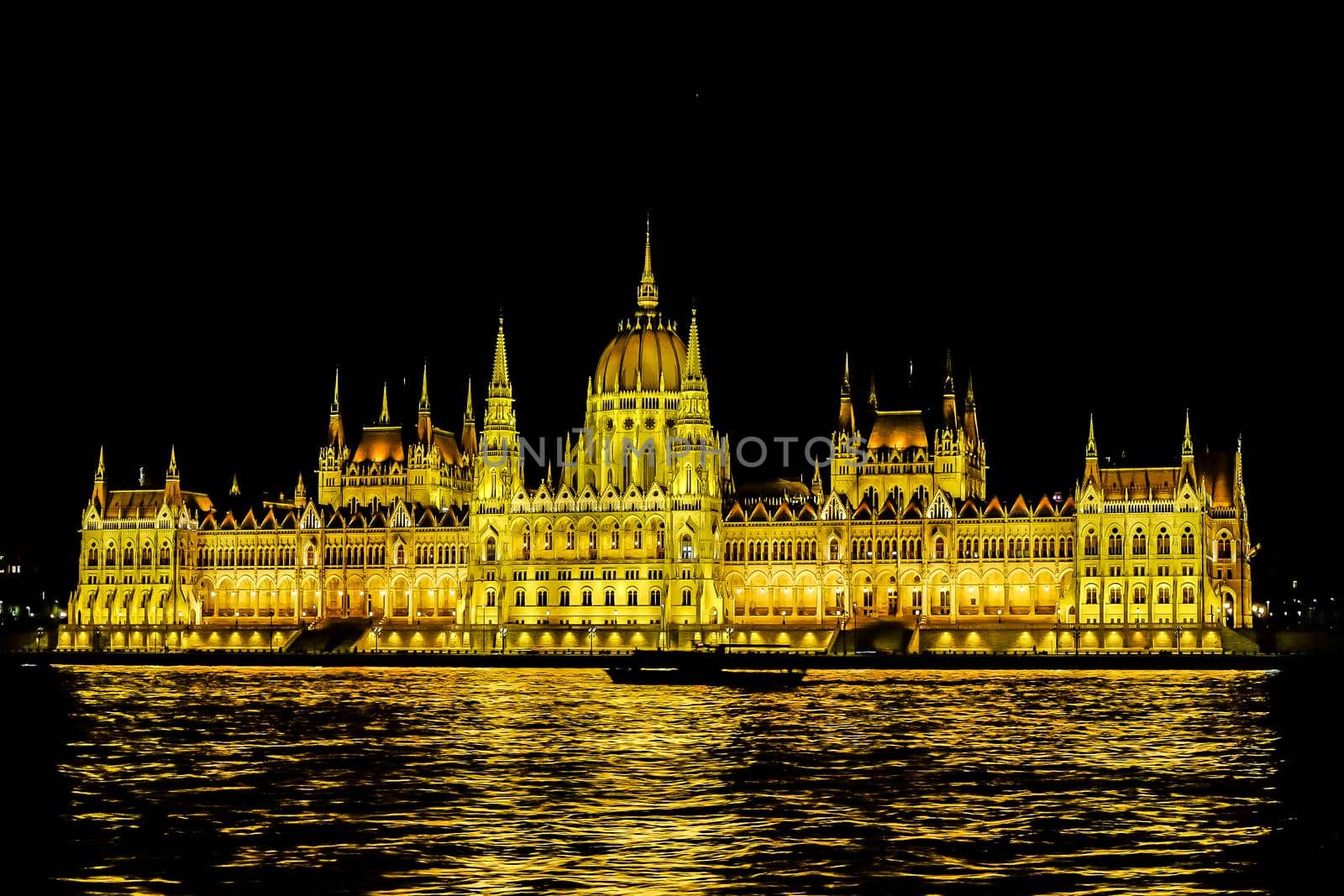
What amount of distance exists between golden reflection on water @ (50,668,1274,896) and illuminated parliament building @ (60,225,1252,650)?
41.2 meters

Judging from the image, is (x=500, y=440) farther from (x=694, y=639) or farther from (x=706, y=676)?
(x=706, y=676)

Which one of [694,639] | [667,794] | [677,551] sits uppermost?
[677,551]

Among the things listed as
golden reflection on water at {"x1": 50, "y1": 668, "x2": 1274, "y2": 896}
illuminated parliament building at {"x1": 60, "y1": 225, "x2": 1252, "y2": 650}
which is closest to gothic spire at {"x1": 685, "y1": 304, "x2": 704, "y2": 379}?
illuminated parliament building at {"x1": 60, "y1": 225, "x2": 1252, "y2": 650}

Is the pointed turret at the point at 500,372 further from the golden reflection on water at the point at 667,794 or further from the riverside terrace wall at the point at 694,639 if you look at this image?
the golden reflection on water at the point at 667,794

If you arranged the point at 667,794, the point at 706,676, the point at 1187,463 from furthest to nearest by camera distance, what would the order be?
1. the point at 1187,463
2. the point at 706,676
3. the point at 667,794

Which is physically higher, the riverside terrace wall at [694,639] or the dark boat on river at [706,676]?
the riverside terrace wall at [694,639]

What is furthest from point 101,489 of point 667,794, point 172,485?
point 667,794

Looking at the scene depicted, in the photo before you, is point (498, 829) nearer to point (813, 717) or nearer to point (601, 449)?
point (813, 717)

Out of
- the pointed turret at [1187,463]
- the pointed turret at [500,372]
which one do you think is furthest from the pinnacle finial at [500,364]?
the pointed turret at [1187,463]

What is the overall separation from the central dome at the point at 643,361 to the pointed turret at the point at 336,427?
27.1 m

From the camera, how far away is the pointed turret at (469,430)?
16388 centimetres

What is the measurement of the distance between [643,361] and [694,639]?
22.2m

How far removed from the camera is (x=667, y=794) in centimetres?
5053

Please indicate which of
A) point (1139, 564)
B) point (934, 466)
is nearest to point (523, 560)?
point (934, 466)
